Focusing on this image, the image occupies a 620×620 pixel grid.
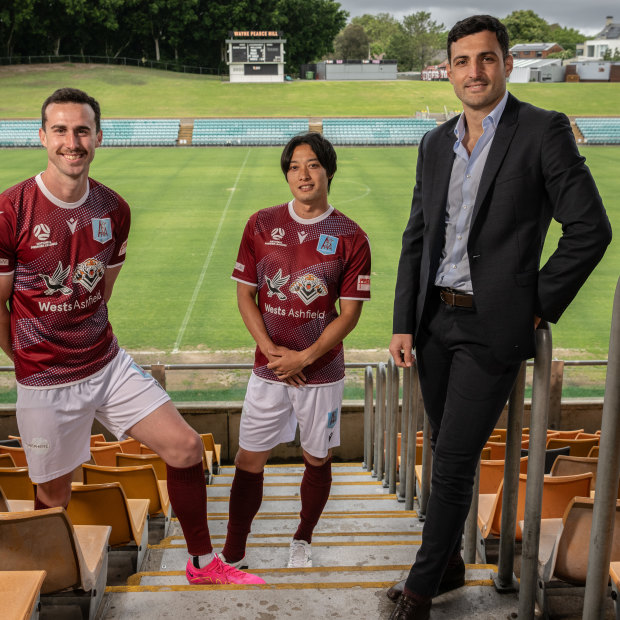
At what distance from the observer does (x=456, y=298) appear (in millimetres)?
2629

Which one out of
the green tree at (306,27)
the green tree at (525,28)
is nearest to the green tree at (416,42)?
the green tree at (525,28)

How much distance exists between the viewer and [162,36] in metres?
69.9

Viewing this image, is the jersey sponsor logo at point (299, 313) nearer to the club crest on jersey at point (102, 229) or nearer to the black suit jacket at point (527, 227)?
the club crest on jersey at point (102, 229)

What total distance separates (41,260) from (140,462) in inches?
73.5

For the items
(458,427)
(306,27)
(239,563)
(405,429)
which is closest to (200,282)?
(405,429)

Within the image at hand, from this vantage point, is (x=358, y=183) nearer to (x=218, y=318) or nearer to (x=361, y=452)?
(x=218, y=318)

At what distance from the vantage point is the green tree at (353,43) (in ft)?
338

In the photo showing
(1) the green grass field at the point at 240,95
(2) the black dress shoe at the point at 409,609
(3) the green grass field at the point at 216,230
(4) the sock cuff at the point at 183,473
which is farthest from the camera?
(1) the green grass field at the point at 240,95

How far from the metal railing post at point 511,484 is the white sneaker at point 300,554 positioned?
3.84 ft

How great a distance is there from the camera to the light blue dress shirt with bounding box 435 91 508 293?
8.55 feet

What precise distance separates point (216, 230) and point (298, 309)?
54.6ft

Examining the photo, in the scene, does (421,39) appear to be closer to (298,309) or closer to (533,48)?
(533,48)

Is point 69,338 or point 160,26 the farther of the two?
point 160,26

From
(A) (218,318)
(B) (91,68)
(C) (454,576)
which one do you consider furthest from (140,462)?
(B) (91,68)
